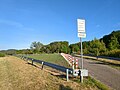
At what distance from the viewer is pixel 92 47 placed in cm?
6294

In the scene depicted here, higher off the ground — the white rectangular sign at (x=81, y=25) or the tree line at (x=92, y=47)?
the tree line at (x=92, y=47)

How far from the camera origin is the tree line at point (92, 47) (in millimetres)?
54975

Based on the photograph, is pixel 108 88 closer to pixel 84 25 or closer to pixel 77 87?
pixel 77 87

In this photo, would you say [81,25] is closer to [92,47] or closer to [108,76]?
[108,76]

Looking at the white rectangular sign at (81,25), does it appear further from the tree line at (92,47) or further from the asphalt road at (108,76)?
the tree line at (92,47)

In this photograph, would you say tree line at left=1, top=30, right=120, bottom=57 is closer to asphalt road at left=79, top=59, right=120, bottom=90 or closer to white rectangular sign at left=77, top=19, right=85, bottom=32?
asphalt road at left=79, top=59, right=120, bottom=90

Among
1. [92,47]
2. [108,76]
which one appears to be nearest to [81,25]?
[108,76]

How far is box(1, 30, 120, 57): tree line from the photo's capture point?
54975 millimetres

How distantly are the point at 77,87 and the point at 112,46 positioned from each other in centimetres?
5094

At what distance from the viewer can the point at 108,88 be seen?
29.7 ft

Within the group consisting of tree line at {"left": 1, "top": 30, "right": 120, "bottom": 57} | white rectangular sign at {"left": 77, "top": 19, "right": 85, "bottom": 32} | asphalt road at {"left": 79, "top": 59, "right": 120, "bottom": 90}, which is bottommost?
asphalt road at {"left": 79, "top": 59, "right": 120, "bottom": 90}

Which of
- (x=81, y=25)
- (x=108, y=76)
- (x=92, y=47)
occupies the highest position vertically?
(x=92, y=47)

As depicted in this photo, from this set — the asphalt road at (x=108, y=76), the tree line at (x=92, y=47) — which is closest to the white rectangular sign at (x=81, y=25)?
the asphalt road at (x=108, y=76)

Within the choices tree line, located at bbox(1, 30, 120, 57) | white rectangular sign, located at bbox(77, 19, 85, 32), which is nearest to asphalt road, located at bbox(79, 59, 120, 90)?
white rectangular sign, located at bbox(77, 19, 85, 32)
